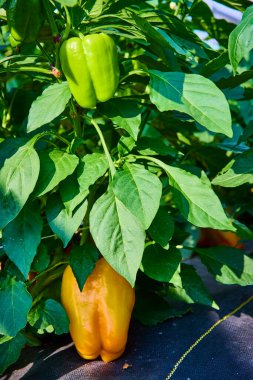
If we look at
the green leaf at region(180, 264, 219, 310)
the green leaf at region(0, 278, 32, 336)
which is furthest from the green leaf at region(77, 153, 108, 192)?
the green leaf at region(180, 264, 219, 310)

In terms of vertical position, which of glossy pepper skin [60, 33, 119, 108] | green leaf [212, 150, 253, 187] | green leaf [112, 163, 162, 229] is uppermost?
glossy pepper skin [60, 33, 119, 108]

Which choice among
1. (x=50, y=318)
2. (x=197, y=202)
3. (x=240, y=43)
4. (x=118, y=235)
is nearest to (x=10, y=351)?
(x=50, y=318)

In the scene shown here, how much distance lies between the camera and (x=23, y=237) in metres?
0.93

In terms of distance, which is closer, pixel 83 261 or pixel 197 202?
pixel 197 202

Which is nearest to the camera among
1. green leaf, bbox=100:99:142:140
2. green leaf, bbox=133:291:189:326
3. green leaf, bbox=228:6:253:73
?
green leaf, bbox=228:6:253:73

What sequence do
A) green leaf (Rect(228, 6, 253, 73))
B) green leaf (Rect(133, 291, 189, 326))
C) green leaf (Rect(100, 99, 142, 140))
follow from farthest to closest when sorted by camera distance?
green leaf (Rect(133, 291, 189, 326))
green leaf (Rect(100, 99, 142, 140))
green leaf (Rect(228, 6, 253, 73))

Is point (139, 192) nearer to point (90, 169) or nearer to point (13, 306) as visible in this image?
point (90, 169)

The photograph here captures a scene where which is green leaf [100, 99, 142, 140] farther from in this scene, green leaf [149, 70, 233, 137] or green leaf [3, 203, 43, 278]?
green leaf [3, 203, 43, 278]

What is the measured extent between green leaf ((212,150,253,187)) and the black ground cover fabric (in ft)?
1.03

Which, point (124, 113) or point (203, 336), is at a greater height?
point (124, 113)

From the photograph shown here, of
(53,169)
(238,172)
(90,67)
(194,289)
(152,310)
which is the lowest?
(152,310)

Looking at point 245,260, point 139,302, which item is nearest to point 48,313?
point 139,302

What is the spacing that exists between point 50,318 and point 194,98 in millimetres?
462

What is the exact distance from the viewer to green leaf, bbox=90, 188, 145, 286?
864 mm
